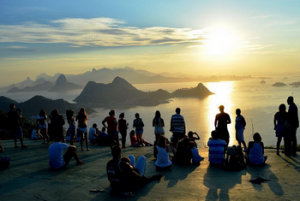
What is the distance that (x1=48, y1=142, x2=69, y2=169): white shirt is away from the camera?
6.75 meters

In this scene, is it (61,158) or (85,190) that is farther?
(61,158)

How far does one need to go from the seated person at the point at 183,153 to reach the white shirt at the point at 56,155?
11.0 ft

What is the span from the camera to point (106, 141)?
1147 cm

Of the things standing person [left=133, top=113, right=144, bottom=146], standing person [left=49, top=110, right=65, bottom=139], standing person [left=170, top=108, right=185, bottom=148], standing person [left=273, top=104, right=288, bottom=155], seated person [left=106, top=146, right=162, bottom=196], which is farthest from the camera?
standing person [left=133, top=113, right=144, bottom=146]

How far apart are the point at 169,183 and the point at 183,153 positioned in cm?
172

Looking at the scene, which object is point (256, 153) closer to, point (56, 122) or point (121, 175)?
point (121, 175)

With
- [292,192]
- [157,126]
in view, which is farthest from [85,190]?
[157,126]

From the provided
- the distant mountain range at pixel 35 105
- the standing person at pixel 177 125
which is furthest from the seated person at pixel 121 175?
the distant mountain range at pixel 35 105

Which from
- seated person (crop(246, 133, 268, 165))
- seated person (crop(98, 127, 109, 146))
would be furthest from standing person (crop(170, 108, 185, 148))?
seated person (crop(98, 127, 109, 146))

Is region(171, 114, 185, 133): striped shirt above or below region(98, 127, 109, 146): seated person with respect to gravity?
above

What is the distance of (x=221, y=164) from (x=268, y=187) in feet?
6.11

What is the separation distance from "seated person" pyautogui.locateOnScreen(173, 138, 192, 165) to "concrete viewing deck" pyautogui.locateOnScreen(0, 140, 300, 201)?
0.21m

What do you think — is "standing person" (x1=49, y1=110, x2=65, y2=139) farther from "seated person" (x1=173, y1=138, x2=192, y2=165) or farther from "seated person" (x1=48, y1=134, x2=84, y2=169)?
"seated person" (x1=173, y1=138, x2=192, y2=165)

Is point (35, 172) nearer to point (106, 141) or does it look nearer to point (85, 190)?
point (85, 190)
